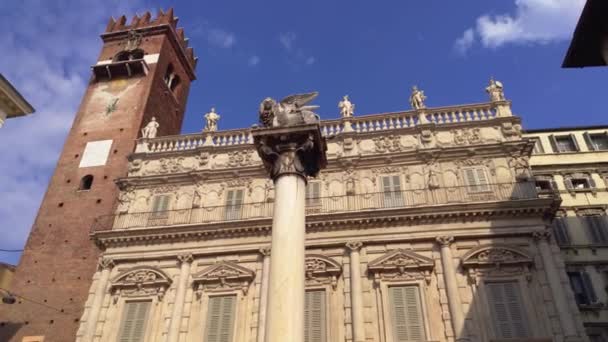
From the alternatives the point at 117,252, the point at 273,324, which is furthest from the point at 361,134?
the point at 273,324

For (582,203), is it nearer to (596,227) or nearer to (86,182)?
Answer: (596,227)

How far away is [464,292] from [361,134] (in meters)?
9.07

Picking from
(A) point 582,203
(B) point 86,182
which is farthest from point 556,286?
(B) point 86,182

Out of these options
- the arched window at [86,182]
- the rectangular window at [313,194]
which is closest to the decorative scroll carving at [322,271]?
the rectangular window at [313,194]

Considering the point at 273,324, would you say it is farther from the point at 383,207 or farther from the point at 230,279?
the point at 383,207

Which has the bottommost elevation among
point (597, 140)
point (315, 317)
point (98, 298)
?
point (315, 317)

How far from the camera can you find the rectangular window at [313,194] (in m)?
22.8

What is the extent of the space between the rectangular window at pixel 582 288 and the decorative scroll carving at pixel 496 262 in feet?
19.2

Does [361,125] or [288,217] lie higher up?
[361,125]

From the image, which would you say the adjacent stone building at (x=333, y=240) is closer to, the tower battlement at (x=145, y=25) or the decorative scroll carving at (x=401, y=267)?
the decorative scroll carving at (x=401, y=267)

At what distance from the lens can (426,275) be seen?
19672 mm

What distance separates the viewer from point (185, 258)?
21797 mm

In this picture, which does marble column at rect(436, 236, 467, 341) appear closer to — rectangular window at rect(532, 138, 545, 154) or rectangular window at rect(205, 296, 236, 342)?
rectangular window at rect(205, 296, 236, 342)

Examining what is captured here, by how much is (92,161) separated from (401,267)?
18857 mm
